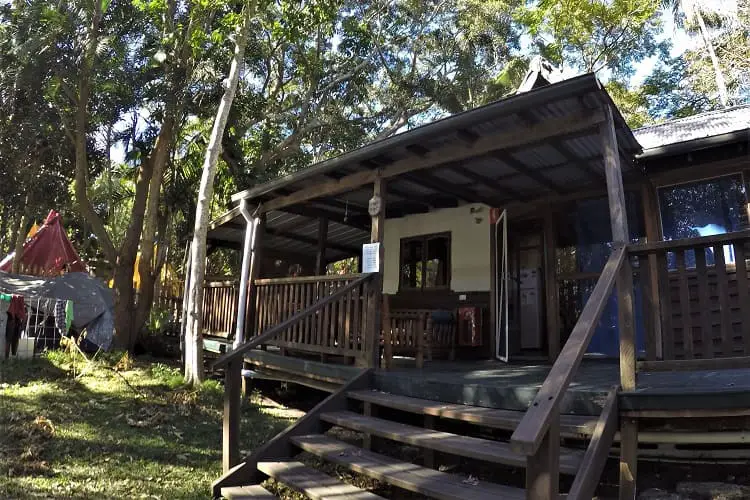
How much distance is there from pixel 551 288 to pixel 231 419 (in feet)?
15.5

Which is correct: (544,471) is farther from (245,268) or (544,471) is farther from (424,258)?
(424,258)

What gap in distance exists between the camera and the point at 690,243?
3.67 m

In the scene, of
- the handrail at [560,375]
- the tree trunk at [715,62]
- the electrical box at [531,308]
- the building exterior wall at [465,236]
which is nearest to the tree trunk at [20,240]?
the building exterior wall at [465,236]

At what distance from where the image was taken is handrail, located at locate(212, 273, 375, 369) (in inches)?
192

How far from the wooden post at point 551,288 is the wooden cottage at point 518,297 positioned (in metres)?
0.03

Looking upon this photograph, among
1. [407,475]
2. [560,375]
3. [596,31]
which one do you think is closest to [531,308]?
[407,475]

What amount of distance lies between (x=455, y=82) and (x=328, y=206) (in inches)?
507

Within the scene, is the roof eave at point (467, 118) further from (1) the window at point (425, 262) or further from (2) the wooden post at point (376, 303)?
(1) the window at point (425, 262)

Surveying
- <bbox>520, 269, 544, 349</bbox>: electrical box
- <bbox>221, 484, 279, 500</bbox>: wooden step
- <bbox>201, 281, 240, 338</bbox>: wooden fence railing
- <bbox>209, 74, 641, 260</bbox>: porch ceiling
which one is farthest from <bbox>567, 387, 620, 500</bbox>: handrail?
<bbox>201, 281, 240, 338</bbox>: wooden fence railing

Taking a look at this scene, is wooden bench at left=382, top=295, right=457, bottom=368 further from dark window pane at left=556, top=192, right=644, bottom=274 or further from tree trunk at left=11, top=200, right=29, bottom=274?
tree trunk at left=11, top=200, right=29, bottom=274

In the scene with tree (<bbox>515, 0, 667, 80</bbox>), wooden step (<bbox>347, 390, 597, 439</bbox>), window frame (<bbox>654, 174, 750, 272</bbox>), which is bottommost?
wooden step (<bbox>347, 390, 597, 439</bbox>)

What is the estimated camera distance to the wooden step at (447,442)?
3.30m

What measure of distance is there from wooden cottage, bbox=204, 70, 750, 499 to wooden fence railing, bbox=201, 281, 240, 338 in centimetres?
5

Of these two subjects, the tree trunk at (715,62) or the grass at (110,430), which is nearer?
the grass at (110,430)
